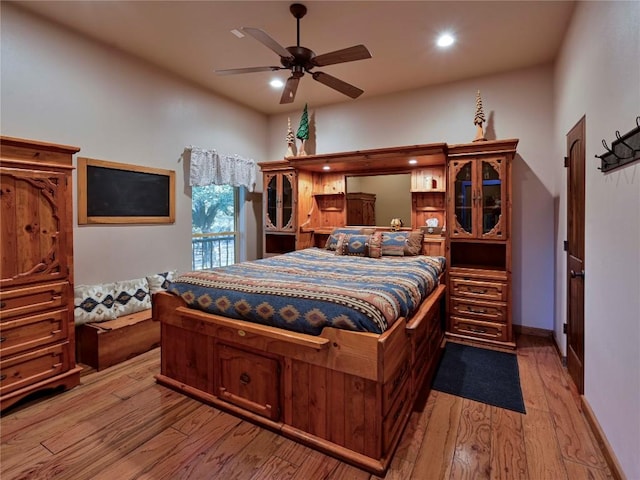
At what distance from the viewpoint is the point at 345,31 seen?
300 cm

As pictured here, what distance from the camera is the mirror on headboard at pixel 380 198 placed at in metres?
4.43

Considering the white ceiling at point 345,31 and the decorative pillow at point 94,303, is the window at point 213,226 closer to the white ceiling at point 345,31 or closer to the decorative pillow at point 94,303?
the decorative pillow at point 94,303

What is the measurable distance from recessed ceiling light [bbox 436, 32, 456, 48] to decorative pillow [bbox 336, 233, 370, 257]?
82.8 inches

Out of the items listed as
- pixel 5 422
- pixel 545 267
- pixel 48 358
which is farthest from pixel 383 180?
pixel 5 422

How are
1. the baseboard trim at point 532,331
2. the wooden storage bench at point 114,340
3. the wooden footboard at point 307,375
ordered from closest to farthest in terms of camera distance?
the wooden footboard at point 307,375 → the wooden storage bench at point 114,340 → the baseboard trim at point 532,331

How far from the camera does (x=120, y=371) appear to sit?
2895 millimetres

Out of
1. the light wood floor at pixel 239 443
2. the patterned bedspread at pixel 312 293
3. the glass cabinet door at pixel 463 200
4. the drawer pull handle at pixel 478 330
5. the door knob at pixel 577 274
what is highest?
the glass cabinet door at pixel 463 200

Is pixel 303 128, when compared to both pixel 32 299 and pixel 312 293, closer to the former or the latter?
pixel 312 293

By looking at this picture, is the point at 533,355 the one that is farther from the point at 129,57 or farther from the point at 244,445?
the point at 129,57

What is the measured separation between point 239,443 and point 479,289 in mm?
2790

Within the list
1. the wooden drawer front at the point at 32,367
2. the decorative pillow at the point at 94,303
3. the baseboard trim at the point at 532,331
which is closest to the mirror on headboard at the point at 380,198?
the baseboard trim at the point at 532,331

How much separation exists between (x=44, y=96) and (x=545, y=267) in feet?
17.2

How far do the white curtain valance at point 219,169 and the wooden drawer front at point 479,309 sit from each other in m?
3.31

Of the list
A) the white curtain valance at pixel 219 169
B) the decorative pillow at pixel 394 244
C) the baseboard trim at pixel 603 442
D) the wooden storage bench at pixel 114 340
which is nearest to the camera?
the baseboard trim at pixel 603 442
